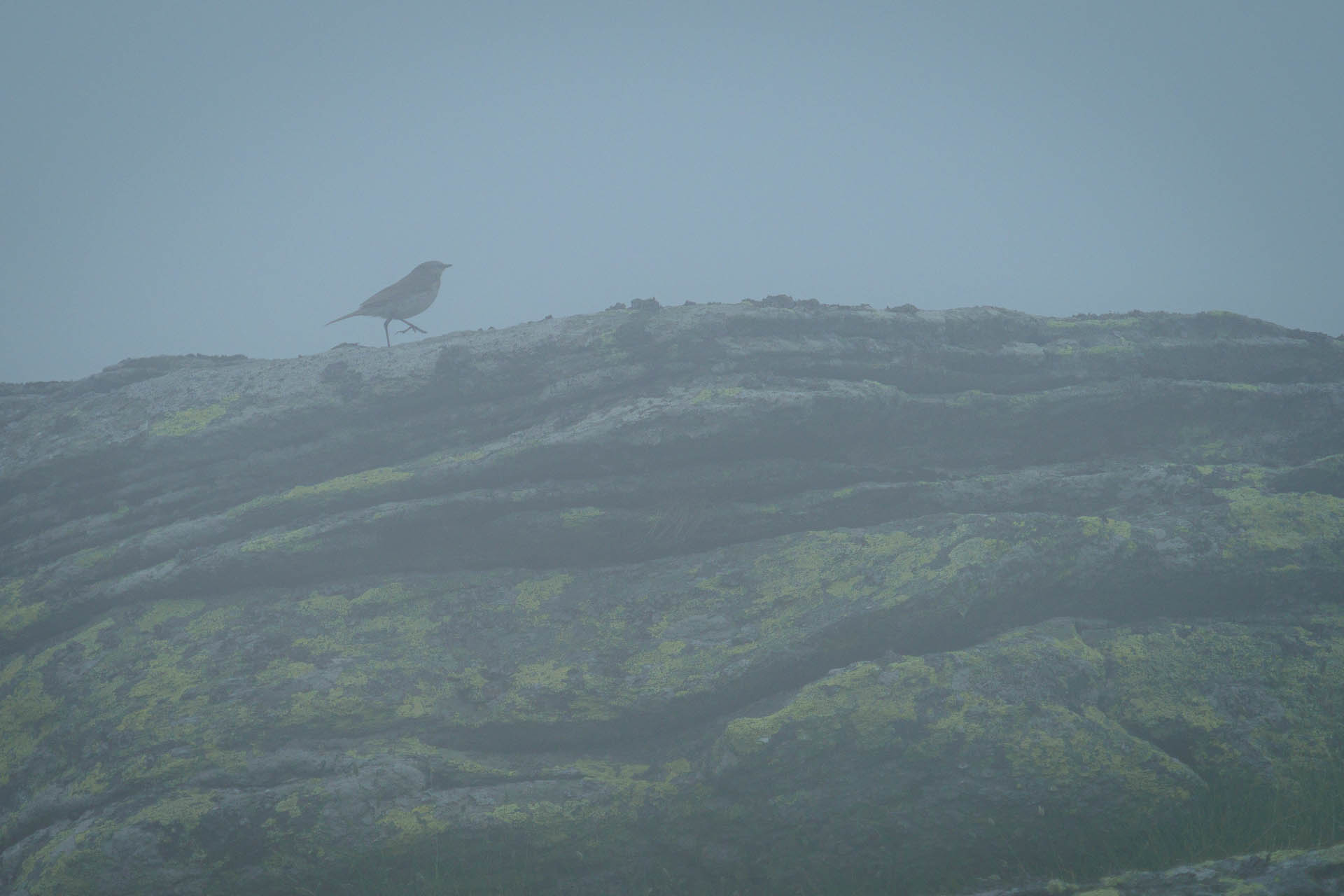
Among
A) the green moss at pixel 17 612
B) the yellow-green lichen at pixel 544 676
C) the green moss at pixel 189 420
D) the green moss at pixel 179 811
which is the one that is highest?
the green moss at pixel 189 420

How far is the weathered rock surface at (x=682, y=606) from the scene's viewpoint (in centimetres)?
916

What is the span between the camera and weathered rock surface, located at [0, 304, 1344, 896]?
9156 mm

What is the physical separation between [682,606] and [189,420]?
1137cm

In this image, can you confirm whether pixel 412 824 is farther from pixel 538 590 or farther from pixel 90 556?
pixel 90 556

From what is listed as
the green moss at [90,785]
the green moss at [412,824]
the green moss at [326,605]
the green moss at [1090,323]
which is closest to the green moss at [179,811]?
the green moss at [90,785]

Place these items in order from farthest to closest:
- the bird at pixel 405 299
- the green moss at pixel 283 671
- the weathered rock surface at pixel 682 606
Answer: the bird at pixel 405 299 < the green moss at pixel 283 671 < the weathered rock surface at pixel 682 606

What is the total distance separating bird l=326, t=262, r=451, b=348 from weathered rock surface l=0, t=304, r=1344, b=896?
3314 mm

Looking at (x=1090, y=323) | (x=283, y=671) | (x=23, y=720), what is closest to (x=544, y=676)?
(x=283, y=671)

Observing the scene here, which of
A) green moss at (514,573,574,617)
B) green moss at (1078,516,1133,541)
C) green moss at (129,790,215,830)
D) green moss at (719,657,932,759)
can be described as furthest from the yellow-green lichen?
green moss at (1078,516,1133,541)

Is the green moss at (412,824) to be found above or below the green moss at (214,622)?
below

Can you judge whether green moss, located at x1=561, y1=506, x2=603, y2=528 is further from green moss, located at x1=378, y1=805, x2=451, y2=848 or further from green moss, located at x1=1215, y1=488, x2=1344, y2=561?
green moss, located at x1=1215, y1=488, x2=1344, y2=561

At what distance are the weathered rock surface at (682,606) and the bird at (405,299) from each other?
3.31 m

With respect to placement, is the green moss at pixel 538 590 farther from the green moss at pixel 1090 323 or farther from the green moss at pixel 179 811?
the green moss at pixel 1090 323

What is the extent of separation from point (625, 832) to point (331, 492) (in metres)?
8.80
